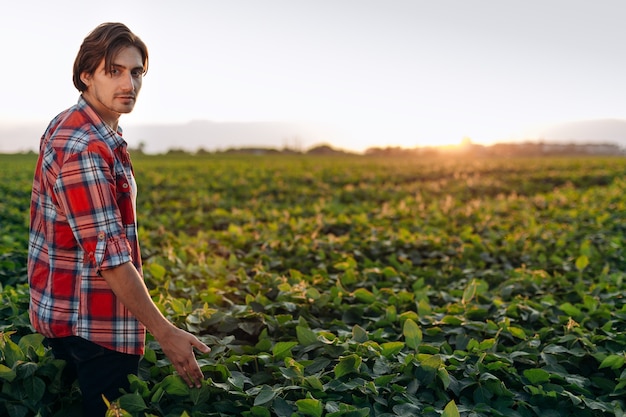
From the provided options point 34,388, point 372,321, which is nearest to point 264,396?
point 34,388

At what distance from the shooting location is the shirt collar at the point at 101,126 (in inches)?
91.5

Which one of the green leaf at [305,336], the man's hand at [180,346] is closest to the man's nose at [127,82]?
the man's hand at [180,346]

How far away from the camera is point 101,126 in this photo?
91.7 inches

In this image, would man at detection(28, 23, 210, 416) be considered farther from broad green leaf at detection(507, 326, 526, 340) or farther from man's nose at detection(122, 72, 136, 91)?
broad green leaf at detection(507, 326, 526, 340)

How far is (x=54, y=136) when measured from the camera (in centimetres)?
226

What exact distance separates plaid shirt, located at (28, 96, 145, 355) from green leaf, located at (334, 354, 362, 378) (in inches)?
41.6

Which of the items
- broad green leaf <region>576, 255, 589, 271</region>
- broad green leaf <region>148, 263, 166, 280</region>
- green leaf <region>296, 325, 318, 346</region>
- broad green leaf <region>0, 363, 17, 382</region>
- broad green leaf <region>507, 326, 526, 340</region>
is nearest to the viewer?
broad green leaf <region>0, 363, 17, 382</region>

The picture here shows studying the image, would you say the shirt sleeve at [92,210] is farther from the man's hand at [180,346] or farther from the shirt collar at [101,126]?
the man's hand at [180,346]

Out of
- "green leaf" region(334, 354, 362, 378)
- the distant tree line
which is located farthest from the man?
the distant tree line

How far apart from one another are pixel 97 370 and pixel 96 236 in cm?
68

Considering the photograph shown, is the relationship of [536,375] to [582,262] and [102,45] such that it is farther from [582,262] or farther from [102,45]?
[582,262]

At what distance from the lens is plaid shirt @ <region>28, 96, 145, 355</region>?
2145 mm

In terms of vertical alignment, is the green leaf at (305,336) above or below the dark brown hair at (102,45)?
below

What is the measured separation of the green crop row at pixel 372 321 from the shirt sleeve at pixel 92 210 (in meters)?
0.66
